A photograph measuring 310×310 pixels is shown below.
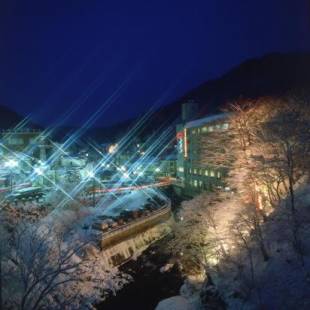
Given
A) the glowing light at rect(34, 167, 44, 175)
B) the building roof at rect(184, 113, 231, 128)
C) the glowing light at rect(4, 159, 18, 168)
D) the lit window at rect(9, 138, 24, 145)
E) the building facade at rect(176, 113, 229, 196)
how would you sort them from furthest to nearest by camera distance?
the lit window at rect(9, 138, 24, 145), the glowing light at rect(4, 159, 18, 168), the glowing light at rect(34, 167, 44, 175), the building facade at rect(176, 113, 229, 196), the building roof at rect(184, 113, 231, 128)

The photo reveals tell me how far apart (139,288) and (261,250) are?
892 cm

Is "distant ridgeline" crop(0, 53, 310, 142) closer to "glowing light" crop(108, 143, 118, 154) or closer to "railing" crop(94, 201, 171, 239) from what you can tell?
"glowing light" crop(108, 143, 118, 154)

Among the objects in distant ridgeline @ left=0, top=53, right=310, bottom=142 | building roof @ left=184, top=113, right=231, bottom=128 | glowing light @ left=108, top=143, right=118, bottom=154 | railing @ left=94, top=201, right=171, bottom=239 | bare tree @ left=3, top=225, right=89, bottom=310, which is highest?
distant ridgeline @ left=0, top=53, right=310, bottom=142

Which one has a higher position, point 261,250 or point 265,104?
point 265,104

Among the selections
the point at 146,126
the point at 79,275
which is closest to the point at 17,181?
the point at 79,275

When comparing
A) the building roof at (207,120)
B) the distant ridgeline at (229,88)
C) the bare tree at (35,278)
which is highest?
the distant ridgeline at (229,88)

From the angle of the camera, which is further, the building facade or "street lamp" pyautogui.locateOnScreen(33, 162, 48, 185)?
"street lamp" pyautogui.locateOnScreen(33, 162, 48, 185)

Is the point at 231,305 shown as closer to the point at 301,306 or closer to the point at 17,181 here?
the point at 301,306

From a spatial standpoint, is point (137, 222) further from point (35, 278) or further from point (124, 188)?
point (35, 278)

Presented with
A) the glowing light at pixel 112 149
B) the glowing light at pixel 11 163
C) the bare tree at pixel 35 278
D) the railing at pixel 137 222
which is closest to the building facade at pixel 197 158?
the railing at pixel 137 222

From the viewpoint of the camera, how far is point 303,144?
14883 millimetres

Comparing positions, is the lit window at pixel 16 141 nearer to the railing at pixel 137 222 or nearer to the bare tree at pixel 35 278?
the railing at pixel 137 222

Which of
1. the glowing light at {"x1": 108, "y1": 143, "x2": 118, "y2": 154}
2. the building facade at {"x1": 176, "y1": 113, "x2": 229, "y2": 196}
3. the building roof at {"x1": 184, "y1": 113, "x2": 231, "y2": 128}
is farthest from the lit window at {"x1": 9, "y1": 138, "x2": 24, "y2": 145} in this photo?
the building roof at {"x1": 184, "y1": 113, "x2": 231, "y2": 128}

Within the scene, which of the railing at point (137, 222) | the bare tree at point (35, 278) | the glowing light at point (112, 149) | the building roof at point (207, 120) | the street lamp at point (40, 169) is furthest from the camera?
the glowing light at point (112, 149)
